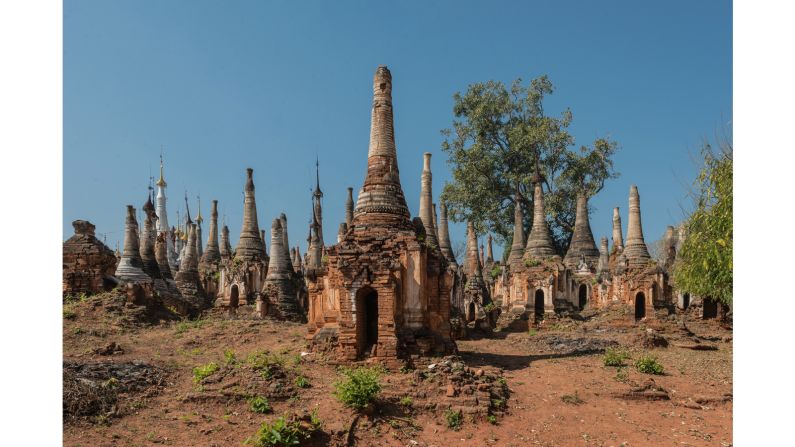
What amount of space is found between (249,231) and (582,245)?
21.3 metres

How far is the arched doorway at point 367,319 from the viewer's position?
16.1 meters

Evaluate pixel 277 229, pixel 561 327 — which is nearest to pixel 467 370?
pixel 561 327

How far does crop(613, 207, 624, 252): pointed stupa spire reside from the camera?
37.6 meters

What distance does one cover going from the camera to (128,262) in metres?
29.6

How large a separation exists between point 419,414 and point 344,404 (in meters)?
1.61

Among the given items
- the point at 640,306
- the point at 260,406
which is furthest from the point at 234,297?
the point at 640,306

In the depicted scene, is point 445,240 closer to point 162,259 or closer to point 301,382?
point 162,259

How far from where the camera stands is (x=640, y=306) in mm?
29234

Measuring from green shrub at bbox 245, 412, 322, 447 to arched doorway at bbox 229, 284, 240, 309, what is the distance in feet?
76.5

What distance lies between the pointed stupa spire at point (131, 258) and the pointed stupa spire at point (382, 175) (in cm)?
1639

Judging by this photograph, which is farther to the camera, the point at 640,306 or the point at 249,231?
the point at 249,231

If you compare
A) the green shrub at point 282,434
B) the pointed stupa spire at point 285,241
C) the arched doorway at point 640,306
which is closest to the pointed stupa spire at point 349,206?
the pointed stupa spire at point 285,241

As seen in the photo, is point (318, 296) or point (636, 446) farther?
point (318, 296)

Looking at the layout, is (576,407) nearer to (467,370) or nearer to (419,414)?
(467,370)
